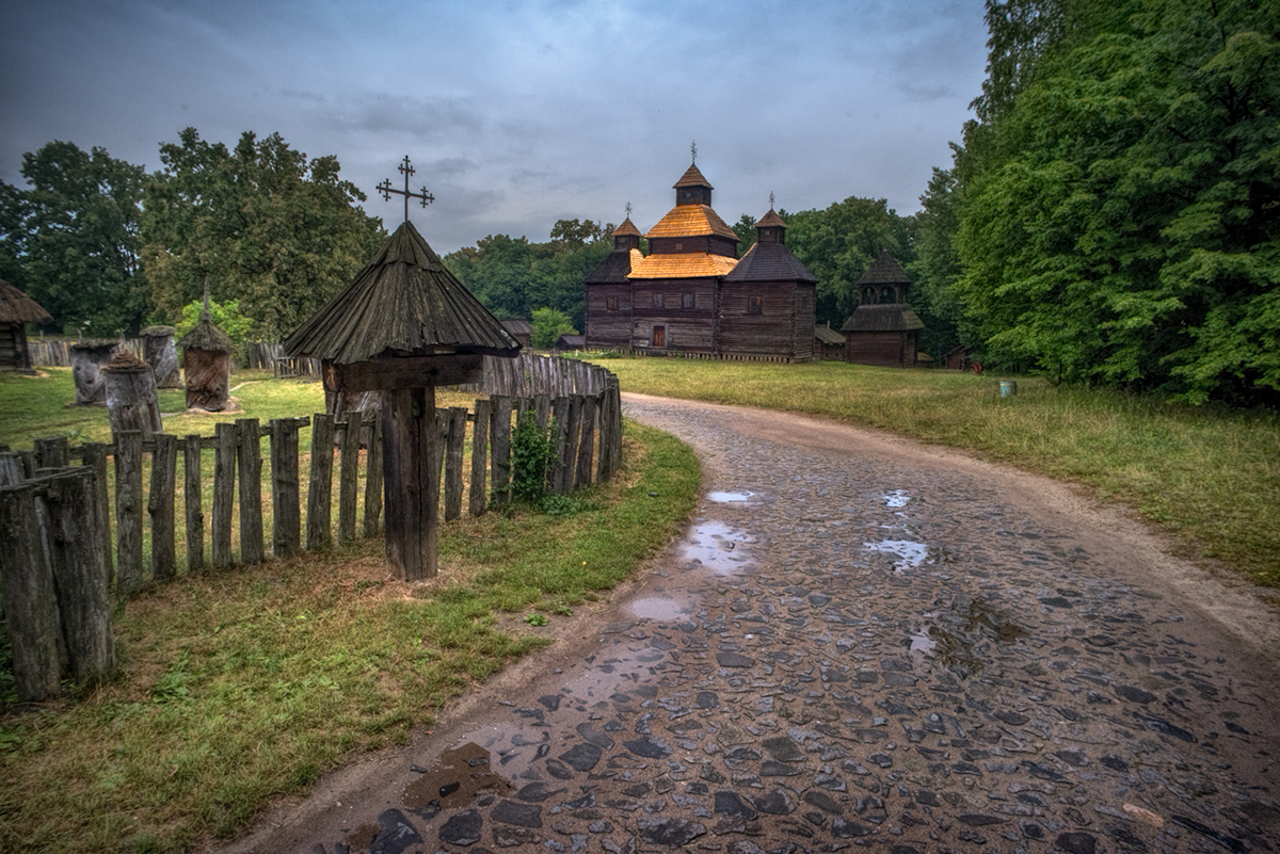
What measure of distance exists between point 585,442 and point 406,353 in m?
3.73

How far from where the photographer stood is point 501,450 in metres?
8.03

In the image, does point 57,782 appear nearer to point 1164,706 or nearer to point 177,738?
point 177,738

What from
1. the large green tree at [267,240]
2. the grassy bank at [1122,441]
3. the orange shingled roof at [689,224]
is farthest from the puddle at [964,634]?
the orange shingled roof at [689,224]

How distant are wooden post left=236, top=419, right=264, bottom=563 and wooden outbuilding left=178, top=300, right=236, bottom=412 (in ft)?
40.9

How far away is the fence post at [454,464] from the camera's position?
704cm

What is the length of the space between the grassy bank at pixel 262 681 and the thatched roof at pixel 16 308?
2662 centimetres

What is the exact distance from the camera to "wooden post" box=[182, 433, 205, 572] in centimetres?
555

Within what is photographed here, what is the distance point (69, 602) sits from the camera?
398 cm

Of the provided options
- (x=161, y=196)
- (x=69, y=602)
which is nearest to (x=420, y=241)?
(x=69, y=602)

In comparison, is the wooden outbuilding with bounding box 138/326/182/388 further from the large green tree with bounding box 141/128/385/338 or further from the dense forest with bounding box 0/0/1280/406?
the large green tree with bounding box 141/128/385/338

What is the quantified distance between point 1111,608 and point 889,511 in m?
3.21

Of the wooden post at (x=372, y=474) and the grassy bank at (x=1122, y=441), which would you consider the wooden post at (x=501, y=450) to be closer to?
the wooden post at (x=372, y=474)

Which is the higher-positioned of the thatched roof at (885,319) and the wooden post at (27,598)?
the thatched roof at (885,319)

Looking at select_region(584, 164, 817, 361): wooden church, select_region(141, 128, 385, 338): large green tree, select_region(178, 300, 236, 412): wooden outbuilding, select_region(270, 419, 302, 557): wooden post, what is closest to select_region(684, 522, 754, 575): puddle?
select_region(270, 419, 302, 557): wooden post
